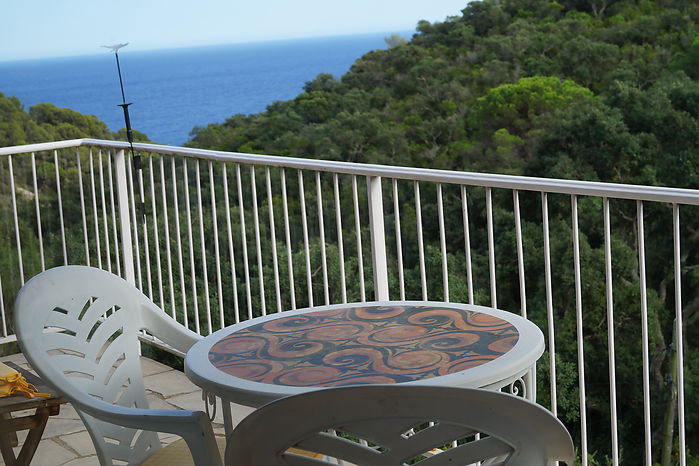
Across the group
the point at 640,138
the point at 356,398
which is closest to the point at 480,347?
the point at 356,398

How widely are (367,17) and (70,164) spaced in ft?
82.0

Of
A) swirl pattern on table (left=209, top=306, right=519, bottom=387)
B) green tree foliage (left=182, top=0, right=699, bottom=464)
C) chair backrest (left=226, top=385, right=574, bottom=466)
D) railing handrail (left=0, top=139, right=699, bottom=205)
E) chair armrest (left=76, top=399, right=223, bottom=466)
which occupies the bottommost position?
green tree foliage (left=182, top=0, right=699, bottom=464)

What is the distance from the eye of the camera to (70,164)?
597cm

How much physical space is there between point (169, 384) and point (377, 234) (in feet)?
5.95

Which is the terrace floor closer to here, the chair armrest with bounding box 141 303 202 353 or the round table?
the chair armrest with bounding box 141 303 202 353

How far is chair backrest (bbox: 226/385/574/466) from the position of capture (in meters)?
1.26

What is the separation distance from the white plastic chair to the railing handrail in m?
1.16

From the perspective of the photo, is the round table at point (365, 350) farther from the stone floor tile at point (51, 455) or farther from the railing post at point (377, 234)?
the stone floor tile at point (51, 455)

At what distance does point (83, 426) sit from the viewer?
4273mm

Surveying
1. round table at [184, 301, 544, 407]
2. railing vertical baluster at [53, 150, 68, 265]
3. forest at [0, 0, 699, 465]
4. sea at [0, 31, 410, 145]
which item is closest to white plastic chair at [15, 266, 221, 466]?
round table at [184, 301, 544, 407]

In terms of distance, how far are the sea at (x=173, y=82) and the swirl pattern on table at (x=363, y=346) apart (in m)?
17.9

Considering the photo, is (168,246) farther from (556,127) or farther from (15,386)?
(556,127)

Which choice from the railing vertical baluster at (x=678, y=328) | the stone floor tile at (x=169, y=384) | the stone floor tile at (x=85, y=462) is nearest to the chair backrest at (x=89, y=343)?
the stone floor tile at (x=85, y=462)

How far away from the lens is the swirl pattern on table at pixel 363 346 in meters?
1.96
